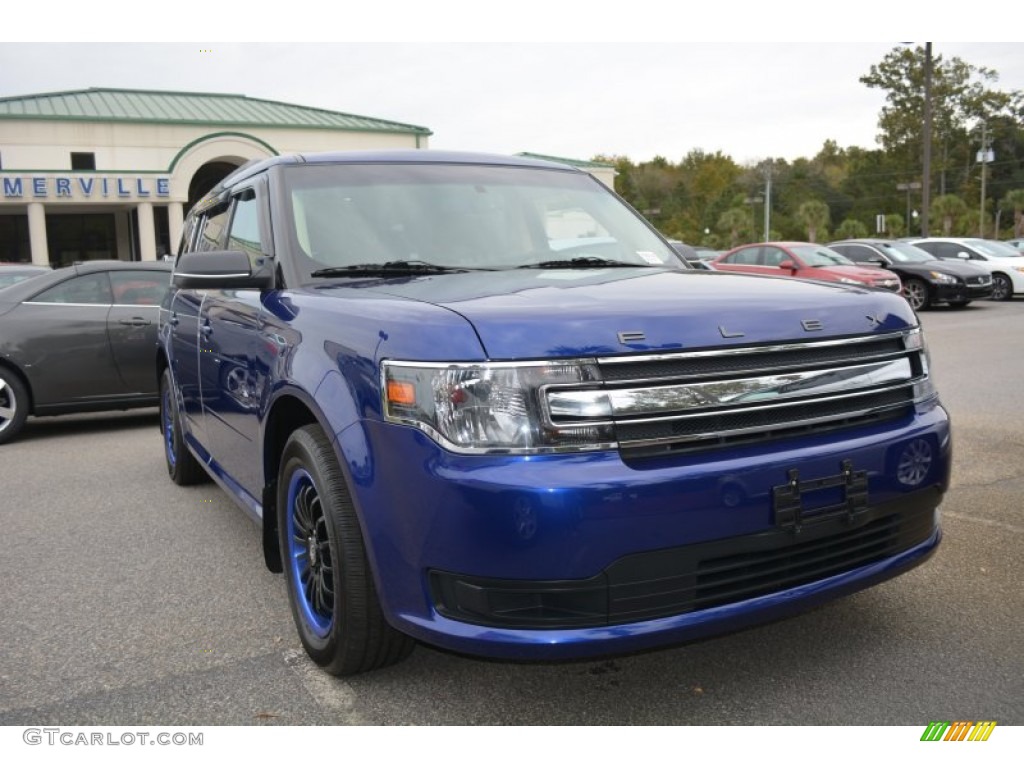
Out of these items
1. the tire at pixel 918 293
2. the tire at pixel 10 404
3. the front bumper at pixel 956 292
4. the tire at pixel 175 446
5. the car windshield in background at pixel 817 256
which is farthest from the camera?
the tire at pixel 918 293

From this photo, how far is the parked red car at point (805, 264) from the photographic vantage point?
16594 mm

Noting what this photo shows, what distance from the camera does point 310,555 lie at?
128 inches

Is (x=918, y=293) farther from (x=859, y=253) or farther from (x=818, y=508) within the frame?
(x=818, y=508)

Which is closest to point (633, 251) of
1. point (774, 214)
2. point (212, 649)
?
point (212, 649)

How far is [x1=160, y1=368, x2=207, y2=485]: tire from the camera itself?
18.7 ft

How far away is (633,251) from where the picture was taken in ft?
13.6

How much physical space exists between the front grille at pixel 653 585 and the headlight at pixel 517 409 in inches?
13.9

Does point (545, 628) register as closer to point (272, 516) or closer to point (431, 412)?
point (431, 412)

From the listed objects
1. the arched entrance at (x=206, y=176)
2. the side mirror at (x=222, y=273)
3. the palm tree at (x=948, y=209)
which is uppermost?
the arched entrance at (x=206, y=176)

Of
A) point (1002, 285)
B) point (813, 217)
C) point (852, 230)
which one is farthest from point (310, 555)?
point (852, 230)

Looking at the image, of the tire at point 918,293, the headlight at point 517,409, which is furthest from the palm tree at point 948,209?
the headlight at point 517,409
